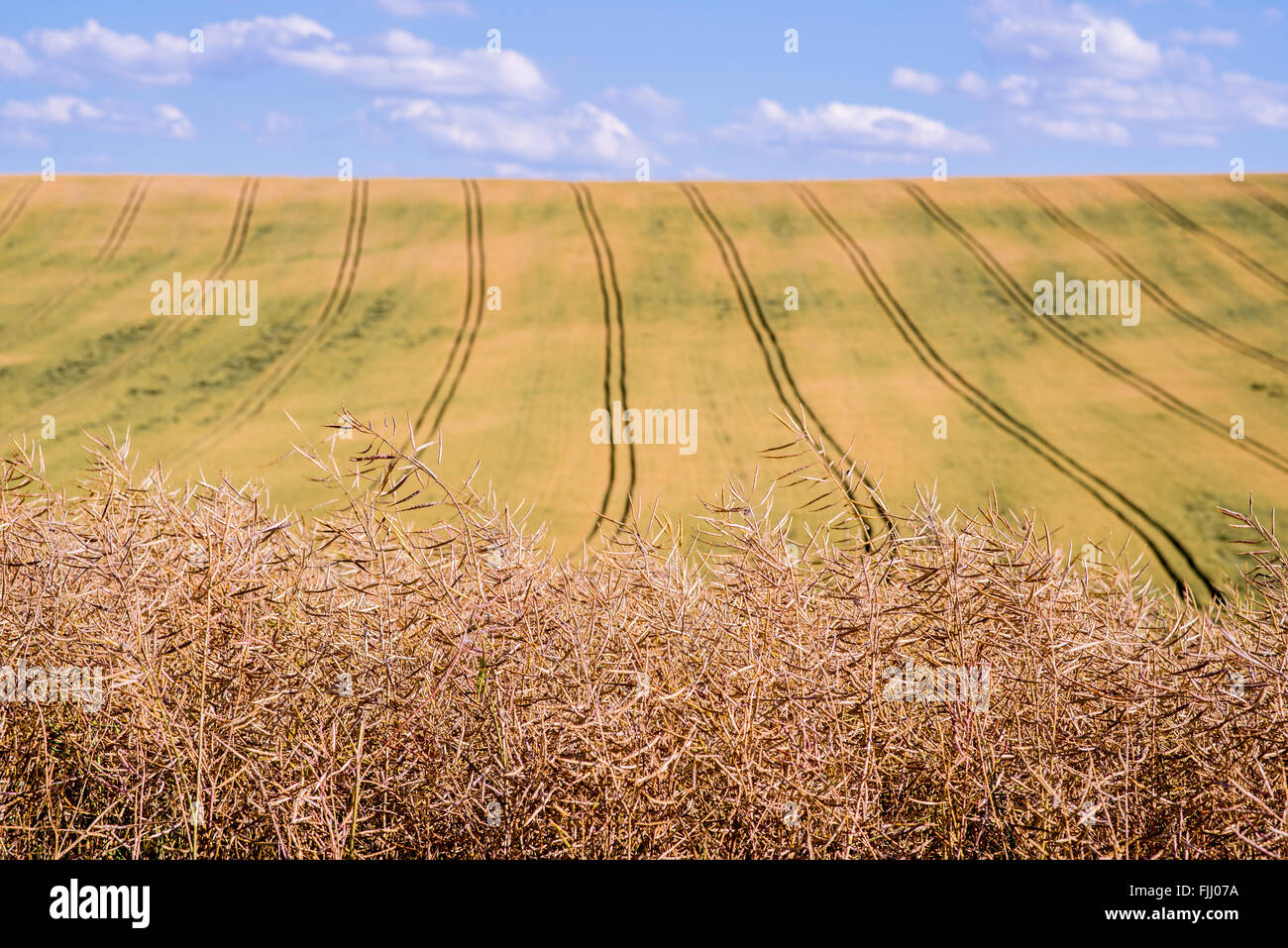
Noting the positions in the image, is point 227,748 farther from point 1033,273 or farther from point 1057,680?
point 1033,273

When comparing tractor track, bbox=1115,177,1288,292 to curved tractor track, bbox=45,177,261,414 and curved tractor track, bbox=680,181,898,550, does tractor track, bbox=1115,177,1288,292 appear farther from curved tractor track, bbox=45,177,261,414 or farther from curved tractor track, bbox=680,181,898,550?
curved tractor track, bbox=45,177,261,414

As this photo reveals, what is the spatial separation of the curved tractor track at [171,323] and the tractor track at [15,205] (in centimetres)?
742

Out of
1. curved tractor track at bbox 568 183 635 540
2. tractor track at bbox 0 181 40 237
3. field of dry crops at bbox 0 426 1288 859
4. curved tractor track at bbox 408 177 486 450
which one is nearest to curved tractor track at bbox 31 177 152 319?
tractor track at bbox 0 181 40 237

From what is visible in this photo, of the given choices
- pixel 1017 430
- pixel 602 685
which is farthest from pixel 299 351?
pixel 602 685

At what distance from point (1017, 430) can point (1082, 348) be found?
7212 mm

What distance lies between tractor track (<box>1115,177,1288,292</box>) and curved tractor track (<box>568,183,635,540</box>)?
2062 cm

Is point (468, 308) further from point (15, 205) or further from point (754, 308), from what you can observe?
point (15, 205)

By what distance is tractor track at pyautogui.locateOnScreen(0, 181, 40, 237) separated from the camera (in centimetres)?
3659

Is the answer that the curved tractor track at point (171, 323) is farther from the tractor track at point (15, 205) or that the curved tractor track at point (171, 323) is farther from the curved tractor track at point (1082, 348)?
A: the curved tractor track at point (1082, 348)

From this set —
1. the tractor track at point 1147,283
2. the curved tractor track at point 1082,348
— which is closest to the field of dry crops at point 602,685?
the curved tractor track at point 1082,348

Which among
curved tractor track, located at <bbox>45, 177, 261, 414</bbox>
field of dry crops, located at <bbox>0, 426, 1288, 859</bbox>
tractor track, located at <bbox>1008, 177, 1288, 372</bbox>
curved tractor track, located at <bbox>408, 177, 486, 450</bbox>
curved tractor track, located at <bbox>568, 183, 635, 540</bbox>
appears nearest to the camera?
field of dry crops, located at <bbox>0, 426, 1288, 859</bbox>
